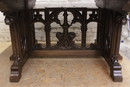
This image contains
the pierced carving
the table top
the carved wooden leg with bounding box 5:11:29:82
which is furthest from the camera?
the table top

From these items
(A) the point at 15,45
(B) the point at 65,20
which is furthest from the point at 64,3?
(A) the point at 15,45

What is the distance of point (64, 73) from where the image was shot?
1.30 meters

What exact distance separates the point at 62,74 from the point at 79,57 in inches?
14.8

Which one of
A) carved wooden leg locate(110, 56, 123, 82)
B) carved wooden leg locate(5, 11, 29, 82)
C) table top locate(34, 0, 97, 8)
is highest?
table top locate(34, 0, 97, 8)

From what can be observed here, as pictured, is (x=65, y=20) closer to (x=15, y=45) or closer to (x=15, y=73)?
(x=15, y=45)

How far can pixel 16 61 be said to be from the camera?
4.00 feet

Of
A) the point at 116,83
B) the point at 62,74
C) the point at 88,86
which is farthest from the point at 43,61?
the point at 116,83

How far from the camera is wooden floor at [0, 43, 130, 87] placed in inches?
45.5

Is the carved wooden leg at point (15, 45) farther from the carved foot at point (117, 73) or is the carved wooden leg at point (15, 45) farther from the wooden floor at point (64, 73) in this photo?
the carved foot at point (117, 73)

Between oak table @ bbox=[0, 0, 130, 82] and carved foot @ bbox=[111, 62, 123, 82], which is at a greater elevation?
oak table @ bbox=[0, 0, 130, 82]

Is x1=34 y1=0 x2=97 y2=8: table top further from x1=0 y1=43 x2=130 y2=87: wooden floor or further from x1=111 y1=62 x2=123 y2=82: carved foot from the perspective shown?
x1=111 y1=62 x2=123 y2=82: carved foot

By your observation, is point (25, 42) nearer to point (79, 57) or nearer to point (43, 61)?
point (43, 61)

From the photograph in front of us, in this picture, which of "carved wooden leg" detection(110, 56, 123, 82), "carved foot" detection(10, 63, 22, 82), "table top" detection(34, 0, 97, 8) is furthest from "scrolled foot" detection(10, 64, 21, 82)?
"table top" detection(34, 0, 97, 8)

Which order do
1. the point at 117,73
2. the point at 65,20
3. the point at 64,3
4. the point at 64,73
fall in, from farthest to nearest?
the point at 64,3 < the point at 65,20 < the point at 64,73 < the point at 117,73
